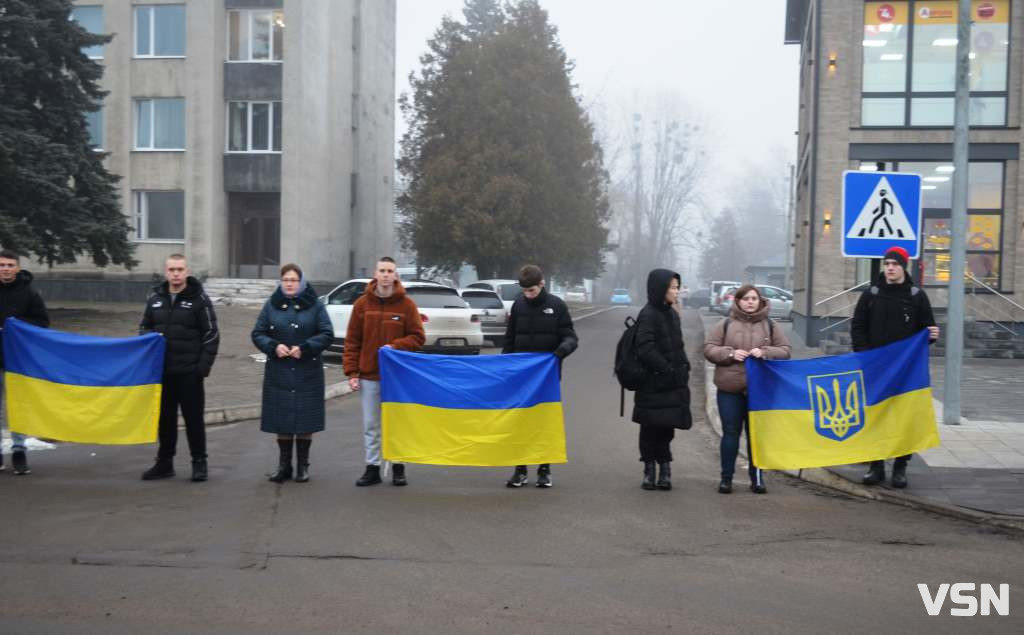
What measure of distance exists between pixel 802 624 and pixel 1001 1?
2464 cm

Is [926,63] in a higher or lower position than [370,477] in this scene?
higher

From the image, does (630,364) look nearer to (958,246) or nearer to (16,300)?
(958,246)

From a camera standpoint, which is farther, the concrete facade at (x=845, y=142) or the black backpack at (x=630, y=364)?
the concrete facade at (x=845, y=142)

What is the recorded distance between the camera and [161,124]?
39.8 meters

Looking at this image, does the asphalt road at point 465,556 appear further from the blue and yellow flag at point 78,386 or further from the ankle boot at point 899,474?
the ankle boot at point 899,474

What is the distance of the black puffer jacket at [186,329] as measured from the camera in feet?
30.2

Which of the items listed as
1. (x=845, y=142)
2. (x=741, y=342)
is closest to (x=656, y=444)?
(x=741, y=342)

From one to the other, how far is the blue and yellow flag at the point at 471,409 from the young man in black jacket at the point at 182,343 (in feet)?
5.38

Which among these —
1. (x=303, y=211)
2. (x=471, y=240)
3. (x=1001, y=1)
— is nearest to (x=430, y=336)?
(x=1001, y=1)

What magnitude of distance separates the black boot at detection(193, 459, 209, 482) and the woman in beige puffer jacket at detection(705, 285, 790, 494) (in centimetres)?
448

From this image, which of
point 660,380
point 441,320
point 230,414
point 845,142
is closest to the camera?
point 660,380

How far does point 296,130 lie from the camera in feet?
129

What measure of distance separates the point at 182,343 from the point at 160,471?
1.15m

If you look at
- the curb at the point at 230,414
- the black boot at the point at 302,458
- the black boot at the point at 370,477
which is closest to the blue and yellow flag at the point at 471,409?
the black boot at the point at 370,477
